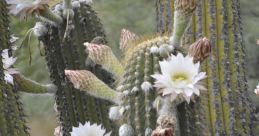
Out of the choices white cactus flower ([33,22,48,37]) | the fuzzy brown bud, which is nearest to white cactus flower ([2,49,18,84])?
white cactus flower ([33,22,48,37])

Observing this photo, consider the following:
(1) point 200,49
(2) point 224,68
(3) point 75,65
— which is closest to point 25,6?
(3) point 75,65

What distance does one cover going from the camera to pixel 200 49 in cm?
221

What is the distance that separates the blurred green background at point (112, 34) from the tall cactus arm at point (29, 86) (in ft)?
15.3

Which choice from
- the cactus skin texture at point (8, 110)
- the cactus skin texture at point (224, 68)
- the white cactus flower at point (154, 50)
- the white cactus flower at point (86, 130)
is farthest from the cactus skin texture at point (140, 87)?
the cactus skin texture at point (224, 68)

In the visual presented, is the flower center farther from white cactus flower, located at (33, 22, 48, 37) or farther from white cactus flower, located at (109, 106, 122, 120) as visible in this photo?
white cactus flower, located at (33, 22, 48, 37)

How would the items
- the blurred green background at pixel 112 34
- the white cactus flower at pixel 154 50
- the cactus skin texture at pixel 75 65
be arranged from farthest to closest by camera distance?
the blurred green background at pixel 112 34, the cactus skin texture at pixel 75 65, the white cactus flower at pixel 154 50

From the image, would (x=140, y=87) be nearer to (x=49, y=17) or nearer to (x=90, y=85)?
(x=90, y=85)

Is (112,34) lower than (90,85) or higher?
higher

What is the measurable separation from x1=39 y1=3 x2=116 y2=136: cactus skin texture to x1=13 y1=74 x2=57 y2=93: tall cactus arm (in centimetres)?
3

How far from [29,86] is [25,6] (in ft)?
0.79

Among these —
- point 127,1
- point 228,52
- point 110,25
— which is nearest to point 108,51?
point 228,52

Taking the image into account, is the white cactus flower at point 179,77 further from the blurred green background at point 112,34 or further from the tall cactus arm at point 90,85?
the blurred green background at point 112,34

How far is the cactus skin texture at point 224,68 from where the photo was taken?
3.26m

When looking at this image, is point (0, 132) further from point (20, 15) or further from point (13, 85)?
point (20, 15)
